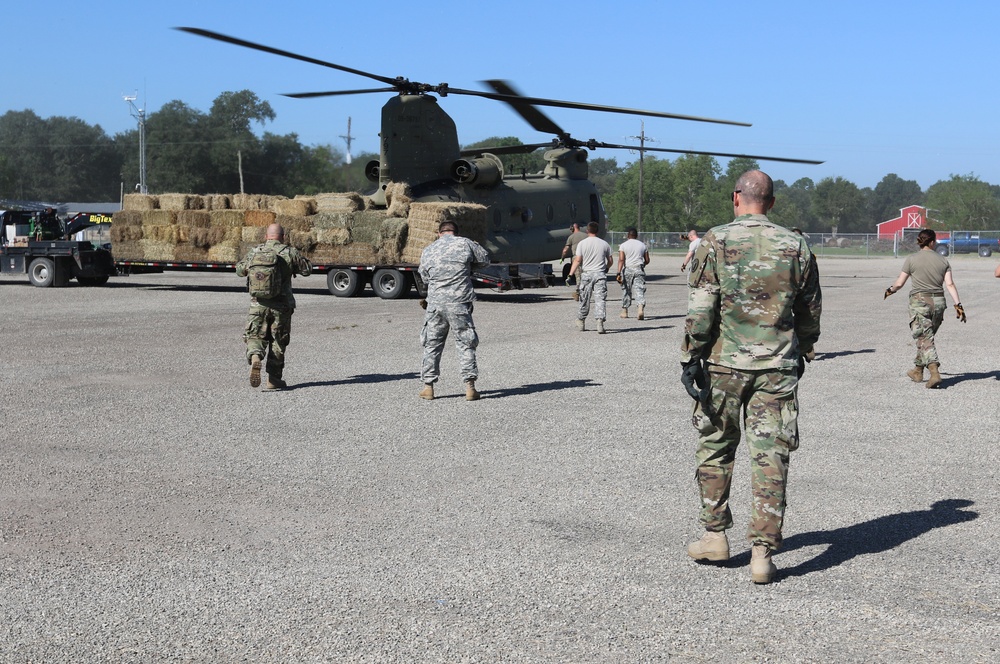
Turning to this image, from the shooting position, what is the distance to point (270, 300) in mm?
11531

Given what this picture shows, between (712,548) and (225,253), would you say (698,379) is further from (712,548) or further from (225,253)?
(225,253)

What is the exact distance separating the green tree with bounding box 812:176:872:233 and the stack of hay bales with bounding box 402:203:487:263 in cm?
12945

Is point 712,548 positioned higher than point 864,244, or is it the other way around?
point 864,244

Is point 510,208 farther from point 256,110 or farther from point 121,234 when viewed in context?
point 256,110

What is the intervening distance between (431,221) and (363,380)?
13.1m

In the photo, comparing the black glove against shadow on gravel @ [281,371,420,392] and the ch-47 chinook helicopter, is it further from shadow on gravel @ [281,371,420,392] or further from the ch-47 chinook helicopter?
the ch-47 chinook helicopter

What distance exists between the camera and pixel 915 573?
536cm

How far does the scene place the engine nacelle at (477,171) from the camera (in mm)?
27016

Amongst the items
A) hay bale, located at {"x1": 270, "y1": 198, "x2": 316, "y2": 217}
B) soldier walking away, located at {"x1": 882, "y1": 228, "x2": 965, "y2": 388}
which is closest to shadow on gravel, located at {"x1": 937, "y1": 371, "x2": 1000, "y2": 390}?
soldier walking away, located at {"x1": 882, "y1": 228, "x2": 965, "y2": 388}

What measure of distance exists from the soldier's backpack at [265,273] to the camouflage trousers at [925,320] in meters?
6.77

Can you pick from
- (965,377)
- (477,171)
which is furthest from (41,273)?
(965,377)

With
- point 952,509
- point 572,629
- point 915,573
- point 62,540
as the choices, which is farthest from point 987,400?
point 62,540

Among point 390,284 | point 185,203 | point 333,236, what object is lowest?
point 390,284

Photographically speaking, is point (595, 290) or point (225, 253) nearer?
point (595, 290)
